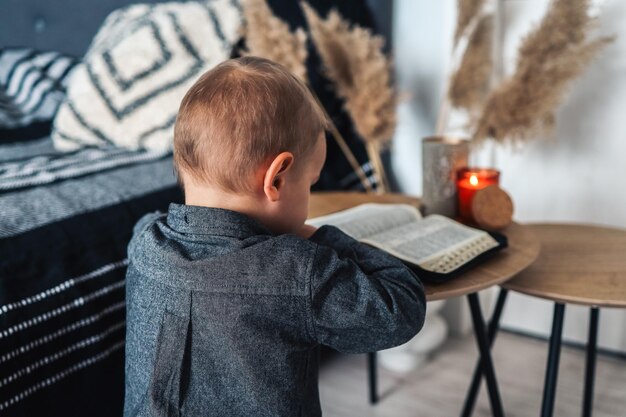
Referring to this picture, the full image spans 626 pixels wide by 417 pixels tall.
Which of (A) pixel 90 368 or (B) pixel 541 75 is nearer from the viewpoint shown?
(A) pixel 90 368

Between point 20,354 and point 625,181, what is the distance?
1348 millimetres

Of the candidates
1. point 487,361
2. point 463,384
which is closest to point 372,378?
point 463,384

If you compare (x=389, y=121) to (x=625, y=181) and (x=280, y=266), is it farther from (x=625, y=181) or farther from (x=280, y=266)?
(x=280, y=266)

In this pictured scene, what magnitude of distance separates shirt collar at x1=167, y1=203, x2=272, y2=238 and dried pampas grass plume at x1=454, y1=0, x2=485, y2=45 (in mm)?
817

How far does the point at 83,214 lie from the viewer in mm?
1008

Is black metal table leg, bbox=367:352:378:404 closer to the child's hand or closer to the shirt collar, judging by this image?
the child's hand

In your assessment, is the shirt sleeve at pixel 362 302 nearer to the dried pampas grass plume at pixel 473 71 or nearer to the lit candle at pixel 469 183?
the lit candle at pixel 469 183

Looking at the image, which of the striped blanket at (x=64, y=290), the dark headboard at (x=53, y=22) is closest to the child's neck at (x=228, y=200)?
the striped blanket at (x=64, y=290)

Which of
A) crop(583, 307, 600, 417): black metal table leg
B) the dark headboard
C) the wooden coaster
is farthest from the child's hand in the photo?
the dark headboard

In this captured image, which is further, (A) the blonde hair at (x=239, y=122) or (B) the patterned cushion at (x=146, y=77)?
(B) the patterned cushion at (x=146, y=77)

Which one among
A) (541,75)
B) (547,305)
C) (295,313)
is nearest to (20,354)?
(295,313)

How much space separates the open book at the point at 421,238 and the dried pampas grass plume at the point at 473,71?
41 centimetres

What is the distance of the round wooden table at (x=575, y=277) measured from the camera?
90 centimetres

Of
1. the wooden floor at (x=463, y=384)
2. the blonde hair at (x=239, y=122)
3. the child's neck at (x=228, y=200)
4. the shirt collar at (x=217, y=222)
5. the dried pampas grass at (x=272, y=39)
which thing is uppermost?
the dried pampas grass at (x=272, y=39)
